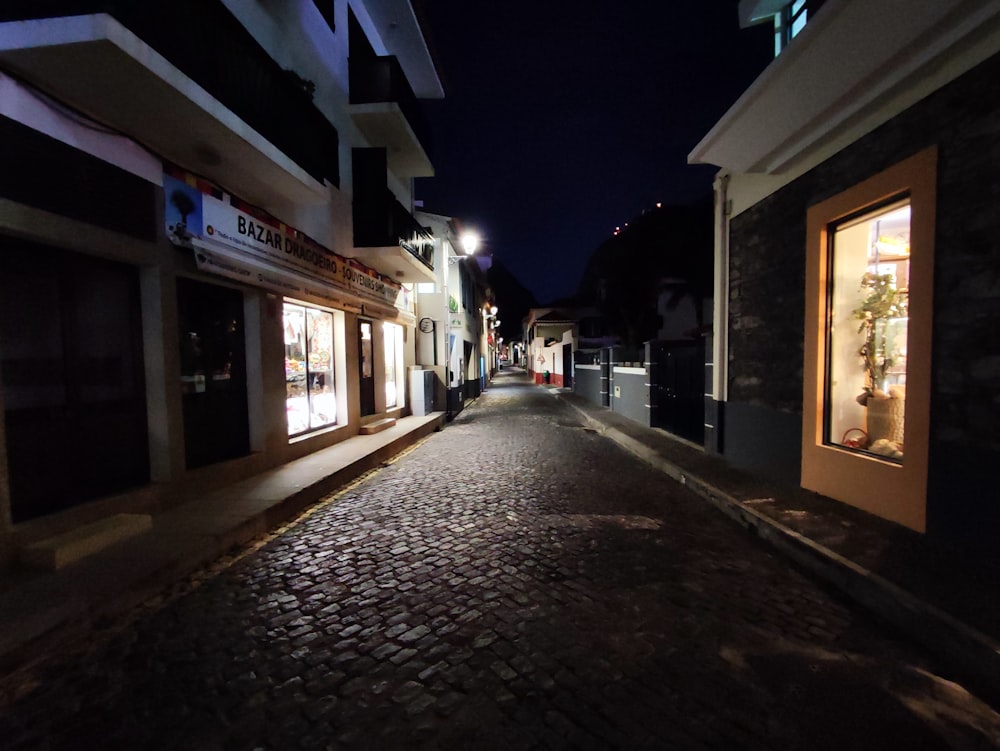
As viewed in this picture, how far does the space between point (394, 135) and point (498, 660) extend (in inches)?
464

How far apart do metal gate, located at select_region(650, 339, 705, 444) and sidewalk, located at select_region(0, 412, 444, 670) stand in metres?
7.24

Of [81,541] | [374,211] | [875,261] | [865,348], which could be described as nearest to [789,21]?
[875,261]

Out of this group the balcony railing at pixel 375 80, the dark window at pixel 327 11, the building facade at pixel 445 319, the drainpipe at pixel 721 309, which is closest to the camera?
the drainpipe at pixel 721 309

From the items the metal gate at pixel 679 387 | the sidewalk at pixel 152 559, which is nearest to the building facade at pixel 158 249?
the sidewalk at pixel 152 559

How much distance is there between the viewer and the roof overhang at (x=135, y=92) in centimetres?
391

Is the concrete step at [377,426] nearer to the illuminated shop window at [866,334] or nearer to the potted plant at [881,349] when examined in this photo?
the illuminated shop window at [866,334]

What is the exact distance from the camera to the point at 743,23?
7.05 meters

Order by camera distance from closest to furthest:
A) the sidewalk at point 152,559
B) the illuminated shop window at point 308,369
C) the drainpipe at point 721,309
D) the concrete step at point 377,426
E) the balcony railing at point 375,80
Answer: the sidewalk at point 152,559
the drainpipe at point 721,309
the illuminated shop window at point 308,369
the balcony railing at point 375,80
the concrete step at point 377,426

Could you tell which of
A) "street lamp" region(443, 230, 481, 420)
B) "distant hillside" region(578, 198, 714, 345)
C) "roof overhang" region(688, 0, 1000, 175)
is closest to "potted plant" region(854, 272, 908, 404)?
"roof overhang" region(688, 0, 1000, 175)

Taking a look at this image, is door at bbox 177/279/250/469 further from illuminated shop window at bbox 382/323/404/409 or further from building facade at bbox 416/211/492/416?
building facade at bbox 416/211/492/416

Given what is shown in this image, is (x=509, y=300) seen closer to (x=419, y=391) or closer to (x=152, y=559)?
(x=419, y=391)

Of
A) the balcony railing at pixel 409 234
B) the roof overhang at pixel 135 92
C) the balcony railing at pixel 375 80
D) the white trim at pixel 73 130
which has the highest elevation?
the balcony railing at pixel 375 80

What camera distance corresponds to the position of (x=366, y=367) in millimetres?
12156

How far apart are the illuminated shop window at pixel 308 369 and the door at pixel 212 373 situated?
118cm
